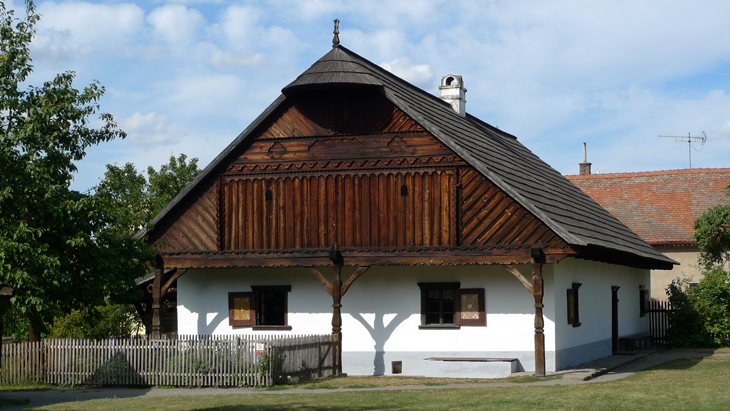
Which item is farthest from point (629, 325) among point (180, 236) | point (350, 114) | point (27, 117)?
point (27, 117)

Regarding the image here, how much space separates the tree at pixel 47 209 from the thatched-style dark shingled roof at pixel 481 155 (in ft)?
19.4

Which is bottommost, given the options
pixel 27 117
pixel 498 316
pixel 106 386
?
pixel 106 386

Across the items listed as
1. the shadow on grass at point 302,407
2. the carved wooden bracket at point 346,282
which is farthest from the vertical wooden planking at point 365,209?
the shadow on grass at point 302,407

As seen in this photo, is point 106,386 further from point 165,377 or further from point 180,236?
point 180,236

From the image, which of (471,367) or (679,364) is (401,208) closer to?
(471,367)

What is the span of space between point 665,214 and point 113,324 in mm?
22641

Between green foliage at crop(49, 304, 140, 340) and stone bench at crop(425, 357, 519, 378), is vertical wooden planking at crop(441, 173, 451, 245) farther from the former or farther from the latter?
green foliage at crop(49, 304, 140, 340)

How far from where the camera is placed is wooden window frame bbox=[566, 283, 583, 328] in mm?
22142

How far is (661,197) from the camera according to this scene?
39719 mm

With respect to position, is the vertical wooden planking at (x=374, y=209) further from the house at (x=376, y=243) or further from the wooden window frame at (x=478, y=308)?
the wooden window frame at (x=478, y=308)

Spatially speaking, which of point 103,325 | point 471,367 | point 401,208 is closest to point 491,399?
point 471,367

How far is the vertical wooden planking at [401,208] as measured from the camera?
70.3ft

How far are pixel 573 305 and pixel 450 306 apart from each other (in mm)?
3186

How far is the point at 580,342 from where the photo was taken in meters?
23.0
